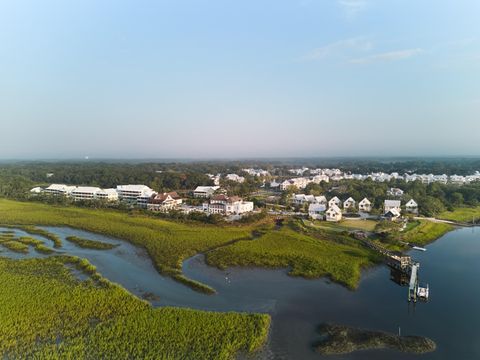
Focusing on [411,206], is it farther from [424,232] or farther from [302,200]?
[302,200]

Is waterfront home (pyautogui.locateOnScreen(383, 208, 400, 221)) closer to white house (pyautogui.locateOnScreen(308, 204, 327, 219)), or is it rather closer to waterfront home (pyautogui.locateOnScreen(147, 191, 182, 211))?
white house (pyautogui.locateOnScreen(308, 204, 327, 219))

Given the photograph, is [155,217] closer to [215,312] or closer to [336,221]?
[336,221]

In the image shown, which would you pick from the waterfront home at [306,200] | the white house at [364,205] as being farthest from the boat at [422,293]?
the waterfront home at [306,200]

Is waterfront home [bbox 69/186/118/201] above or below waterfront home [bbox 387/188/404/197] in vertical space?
below

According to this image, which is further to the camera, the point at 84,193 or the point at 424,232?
the point at 84,193

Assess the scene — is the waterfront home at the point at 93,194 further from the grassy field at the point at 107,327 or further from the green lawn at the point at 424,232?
the green lawn at the point at 424,232

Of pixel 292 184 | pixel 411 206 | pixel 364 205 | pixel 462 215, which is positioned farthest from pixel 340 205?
pixel 292 184

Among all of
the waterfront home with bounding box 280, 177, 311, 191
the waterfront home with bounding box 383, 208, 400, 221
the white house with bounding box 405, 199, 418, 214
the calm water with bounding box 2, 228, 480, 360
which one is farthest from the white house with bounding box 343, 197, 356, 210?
the calm water with bounding box 2, 228, 480, 360
